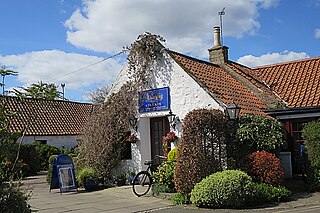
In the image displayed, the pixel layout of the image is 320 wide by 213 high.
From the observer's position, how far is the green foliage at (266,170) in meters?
12.1

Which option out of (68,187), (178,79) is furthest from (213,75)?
(68,187)

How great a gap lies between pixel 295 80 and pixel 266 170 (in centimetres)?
799

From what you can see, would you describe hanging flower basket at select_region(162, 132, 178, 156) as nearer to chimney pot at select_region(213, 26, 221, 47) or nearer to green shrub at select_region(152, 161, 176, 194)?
green shrub at select_region(152, 161, 176, 194)

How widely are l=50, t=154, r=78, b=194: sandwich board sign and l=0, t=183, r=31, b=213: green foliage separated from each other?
7161 millimetres

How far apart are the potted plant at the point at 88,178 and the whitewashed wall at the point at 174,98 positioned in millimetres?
1489

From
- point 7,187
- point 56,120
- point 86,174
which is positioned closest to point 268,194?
point 86,174

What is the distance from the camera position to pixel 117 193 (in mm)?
14062

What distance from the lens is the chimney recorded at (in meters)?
19.9

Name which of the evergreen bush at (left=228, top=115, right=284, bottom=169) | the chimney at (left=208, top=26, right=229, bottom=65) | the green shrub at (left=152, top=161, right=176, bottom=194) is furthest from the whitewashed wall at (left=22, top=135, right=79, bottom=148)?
the evergreen bush at (left=228, top=115, right=284, bottom=169)

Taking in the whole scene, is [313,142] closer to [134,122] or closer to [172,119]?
[172,119]

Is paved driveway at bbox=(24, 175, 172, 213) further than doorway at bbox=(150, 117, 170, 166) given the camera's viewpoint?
No

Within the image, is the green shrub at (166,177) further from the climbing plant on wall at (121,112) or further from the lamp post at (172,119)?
the climbing plant on wall at (121,112)

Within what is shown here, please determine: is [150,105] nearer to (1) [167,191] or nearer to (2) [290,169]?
(1) [167,191]

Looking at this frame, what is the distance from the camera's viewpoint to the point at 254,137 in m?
12.8
